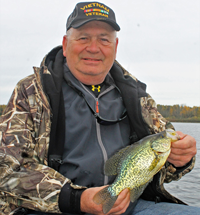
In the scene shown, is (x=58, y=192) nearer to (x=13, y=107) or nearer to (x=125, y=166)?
(x=125, y=166)

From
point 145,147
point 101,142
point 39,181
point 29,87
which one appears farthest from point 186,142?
point 29,87

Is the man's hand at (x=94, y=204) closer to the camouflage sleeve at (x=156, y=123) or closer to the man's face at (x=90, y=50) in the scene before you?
the camouflage sleeve at (x=156, y=123)

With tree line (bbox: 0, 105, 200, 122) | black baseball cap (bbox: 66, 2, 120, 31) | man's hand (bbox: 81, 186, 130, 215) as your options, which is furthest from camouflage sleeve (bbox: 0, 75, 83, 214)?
tree line (bbox: 0, 105, 200, 122)

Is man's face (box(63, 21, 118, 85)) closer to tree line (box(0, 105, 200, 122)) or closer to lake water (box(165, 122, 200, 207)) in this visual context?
lake water (box(165, 122, 200, 207))

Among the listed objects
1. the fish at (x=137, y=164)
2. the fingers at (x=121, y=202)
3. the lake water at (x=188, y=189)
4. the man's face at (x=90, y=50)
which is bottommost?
the lake water at (x=188, y=189)

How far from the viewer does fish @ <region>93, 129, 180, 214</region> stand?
2375 millimetres

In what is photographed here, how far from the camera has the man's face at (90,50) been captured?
3.03 meters

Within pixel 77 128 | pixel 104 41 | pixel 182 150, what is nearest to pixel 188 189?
pixel 182 150

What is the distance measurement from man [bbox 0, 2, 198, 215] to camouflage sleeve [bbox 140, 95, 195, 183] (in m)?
0.01

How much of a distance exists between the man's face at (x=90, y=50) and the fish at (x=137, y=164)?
3.68 feet

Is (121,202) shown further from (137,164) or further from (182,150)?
(182,150)

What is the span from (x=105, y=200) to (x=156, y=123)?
4.58 feet

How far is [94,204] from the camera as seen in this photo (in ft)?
7.34

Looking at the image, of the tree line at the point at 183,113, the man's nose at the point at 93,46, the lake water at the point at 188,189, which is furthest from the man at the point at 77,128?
the tree line at the point at 183,113
